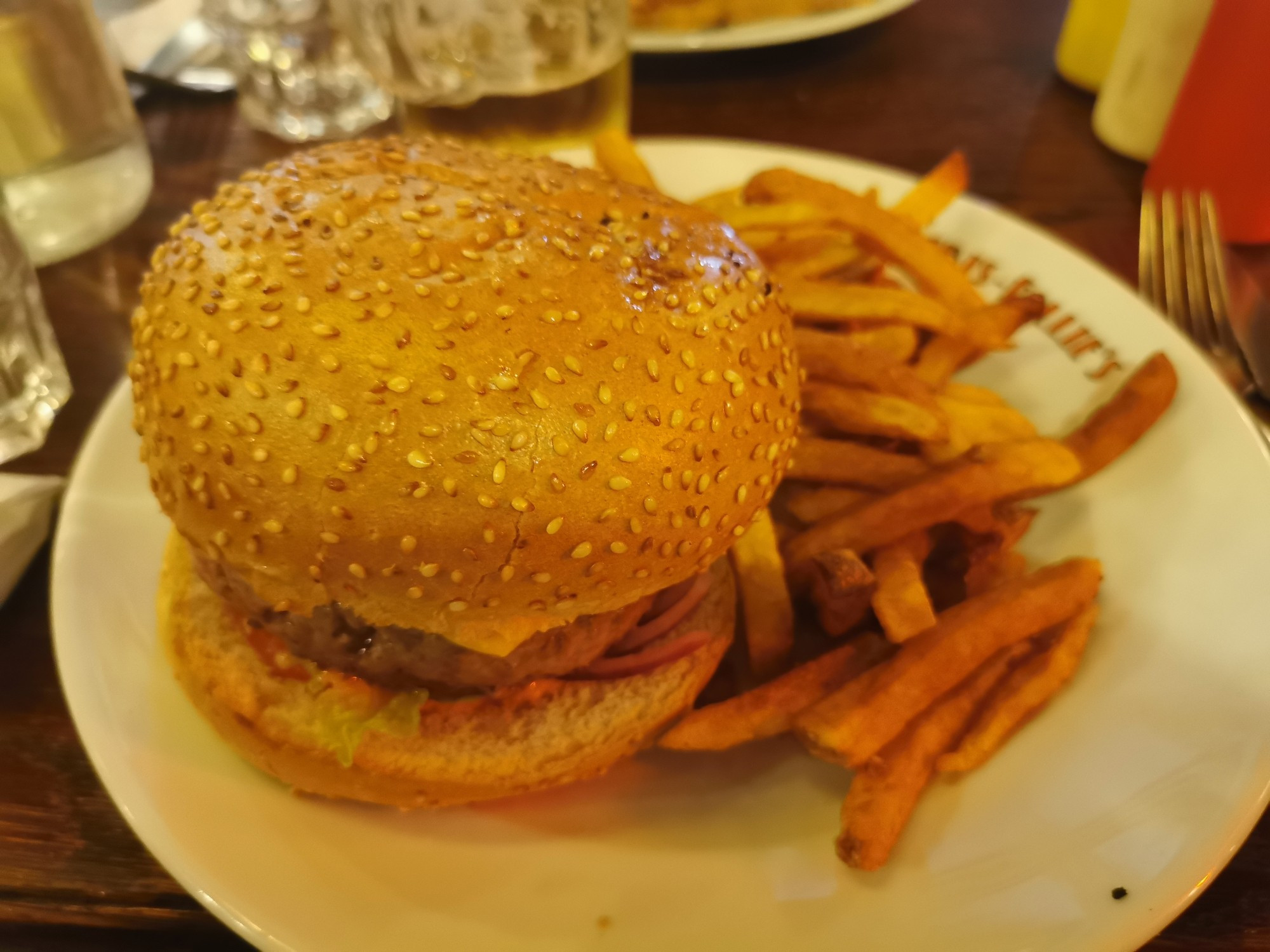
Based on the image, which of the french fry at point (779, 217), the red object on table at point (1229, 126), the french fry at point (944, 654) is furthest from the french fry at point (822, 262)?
the red object on table at point (1229, 126)

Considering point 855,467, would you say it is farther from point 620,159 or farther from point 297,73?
point 297,73

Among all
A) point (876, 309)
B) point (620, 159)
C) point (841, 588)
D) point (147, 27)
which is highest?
point (620, 159)

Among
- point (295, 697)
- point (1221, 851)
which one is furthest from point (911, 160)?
point (295, 697)

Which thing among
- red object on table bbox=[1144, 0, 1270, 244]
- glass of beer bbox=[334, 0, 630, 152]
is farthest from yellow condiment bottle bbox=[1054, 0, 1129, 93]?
glass of beer bbox=[334, 0, 630, 152]

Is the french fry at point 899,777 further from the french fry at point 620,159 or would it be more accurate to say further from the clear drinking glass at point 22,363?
the clear drinking glass at point 22,363

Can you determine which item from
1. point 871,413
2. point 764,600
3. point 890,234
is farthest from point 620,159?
point 764,600

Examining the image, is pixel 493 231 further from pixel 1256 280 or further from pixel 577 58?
pixel 1256 280
